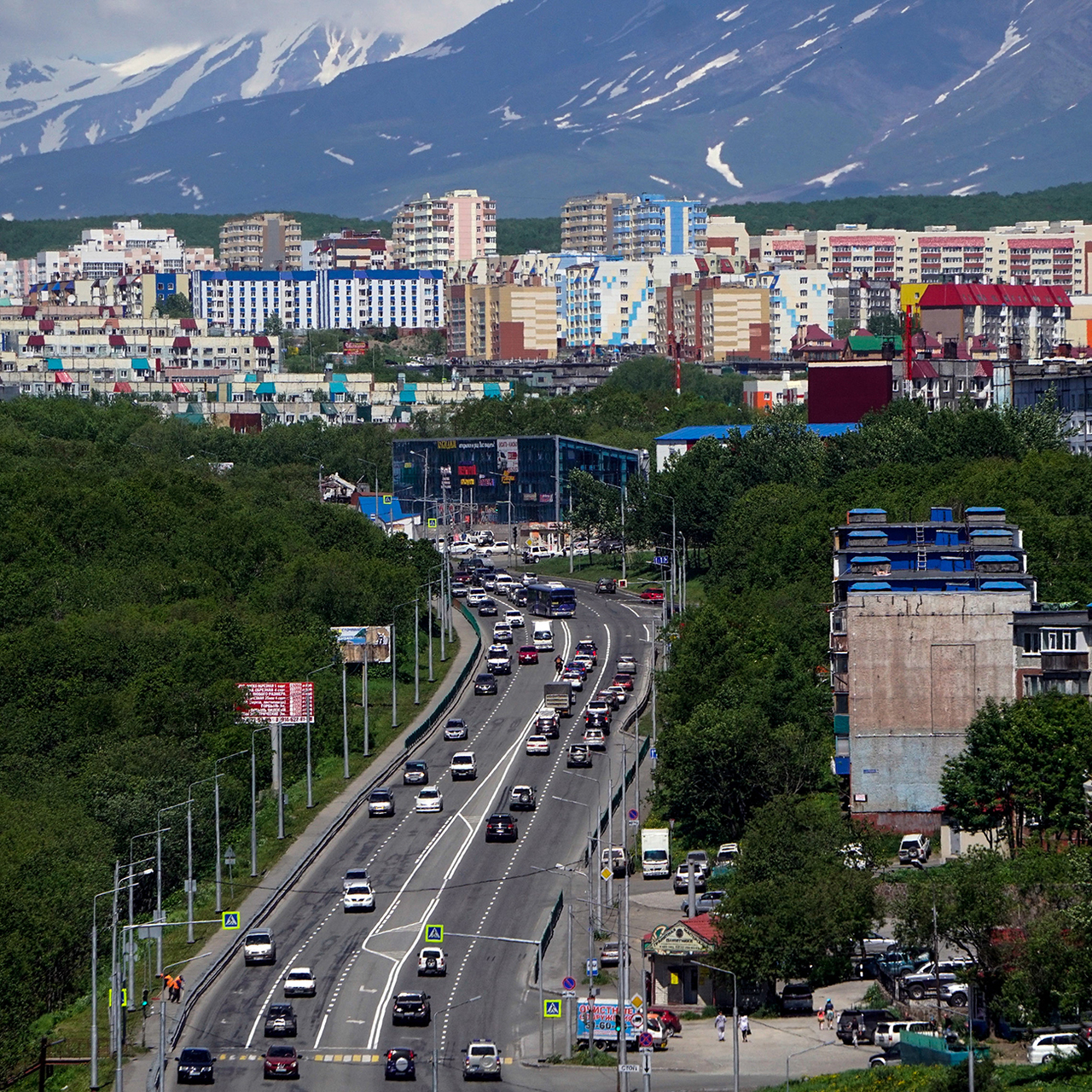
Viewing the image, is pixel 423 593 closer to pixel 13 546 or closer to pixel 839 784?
pixel 13 546

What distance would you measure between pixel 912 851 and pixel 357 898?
17.9 m

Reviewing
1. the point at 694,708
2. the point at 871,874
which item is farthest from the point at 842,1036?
the point at 694,708

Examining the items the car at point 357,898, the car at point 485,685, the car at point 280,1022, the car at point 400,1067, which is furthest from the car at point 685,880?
the car at point 485,685

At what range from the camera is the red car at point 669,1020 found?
62406 millimetres

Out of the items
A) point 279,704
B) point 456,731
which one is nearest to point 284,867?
point 279,704

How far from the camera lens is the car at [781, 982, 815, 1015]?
6419cm

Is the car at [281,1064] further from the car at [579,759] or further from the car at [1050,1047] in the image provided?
the car at [579,759]

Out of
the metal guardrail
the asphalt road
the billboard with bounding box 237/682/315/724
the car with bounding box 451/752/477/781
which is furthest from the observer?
the car with bounding box 451/752/477/781

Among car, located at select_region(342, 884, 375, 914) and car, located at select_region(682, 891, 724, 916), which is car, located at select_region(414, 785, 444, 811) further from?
car, located at select_region(682, 891, 724, 916)

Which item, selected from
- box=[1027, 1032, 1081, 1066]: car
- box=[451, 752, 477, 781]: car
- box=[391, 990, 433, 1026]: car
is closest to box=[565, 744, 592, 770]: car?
box=[451, 752, 477, 781]: car

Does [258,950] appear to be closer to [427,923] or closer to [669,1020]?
[427,923]

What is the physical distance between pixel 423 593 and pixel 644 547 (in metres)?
37.0

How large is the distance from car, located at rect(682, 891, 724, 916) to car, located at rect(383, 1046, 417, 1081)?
15.4m

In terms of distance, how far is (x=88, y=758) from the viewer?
97125 millimetres
